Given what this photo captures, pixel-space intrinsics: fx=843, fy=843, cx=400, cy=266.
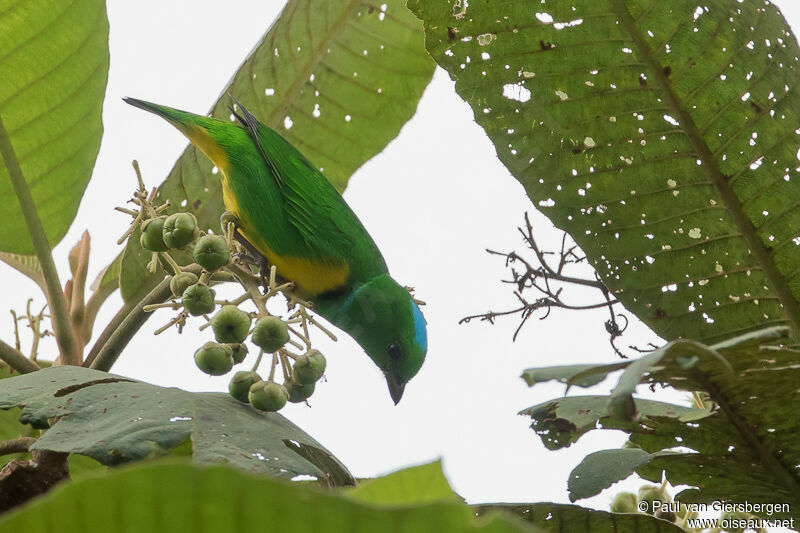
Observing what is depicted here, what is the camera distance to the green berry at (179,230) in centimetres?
176

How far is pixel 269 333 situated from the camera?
1.65m

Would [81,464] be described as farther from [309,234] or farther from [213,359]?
[309,234]

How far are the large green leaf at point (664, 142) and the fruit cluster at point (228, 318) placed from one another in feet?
2.04

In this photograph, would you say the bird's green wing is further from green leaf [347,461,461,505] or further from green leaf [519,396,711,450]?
green leaf [347,461,461,505]

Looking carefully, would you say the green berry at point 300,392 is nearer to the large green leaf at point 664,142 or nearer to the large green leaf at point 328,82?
the large green leaf at point 664,142

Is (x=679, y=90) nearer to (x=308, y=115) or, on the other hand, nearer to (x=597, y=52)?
(x=597, y=52)

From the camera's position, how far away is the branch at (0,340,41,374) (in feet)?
6.19

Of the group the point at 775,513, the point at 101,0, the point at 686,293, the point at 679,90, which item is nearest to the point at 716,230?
the point at 686,293

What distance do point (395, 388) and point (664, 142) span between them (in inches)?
58.2

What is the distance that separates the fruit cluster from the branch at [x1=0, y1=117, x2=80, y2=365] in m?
0.32

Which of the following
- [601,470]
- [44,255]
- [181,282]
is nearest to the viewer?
[601,470]

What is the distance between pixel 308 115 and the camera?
2.64m

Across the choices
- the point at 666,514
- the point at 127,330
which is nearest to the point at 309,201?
the point at 127,330

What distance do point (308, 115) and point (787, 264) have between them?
1505 millimetres
